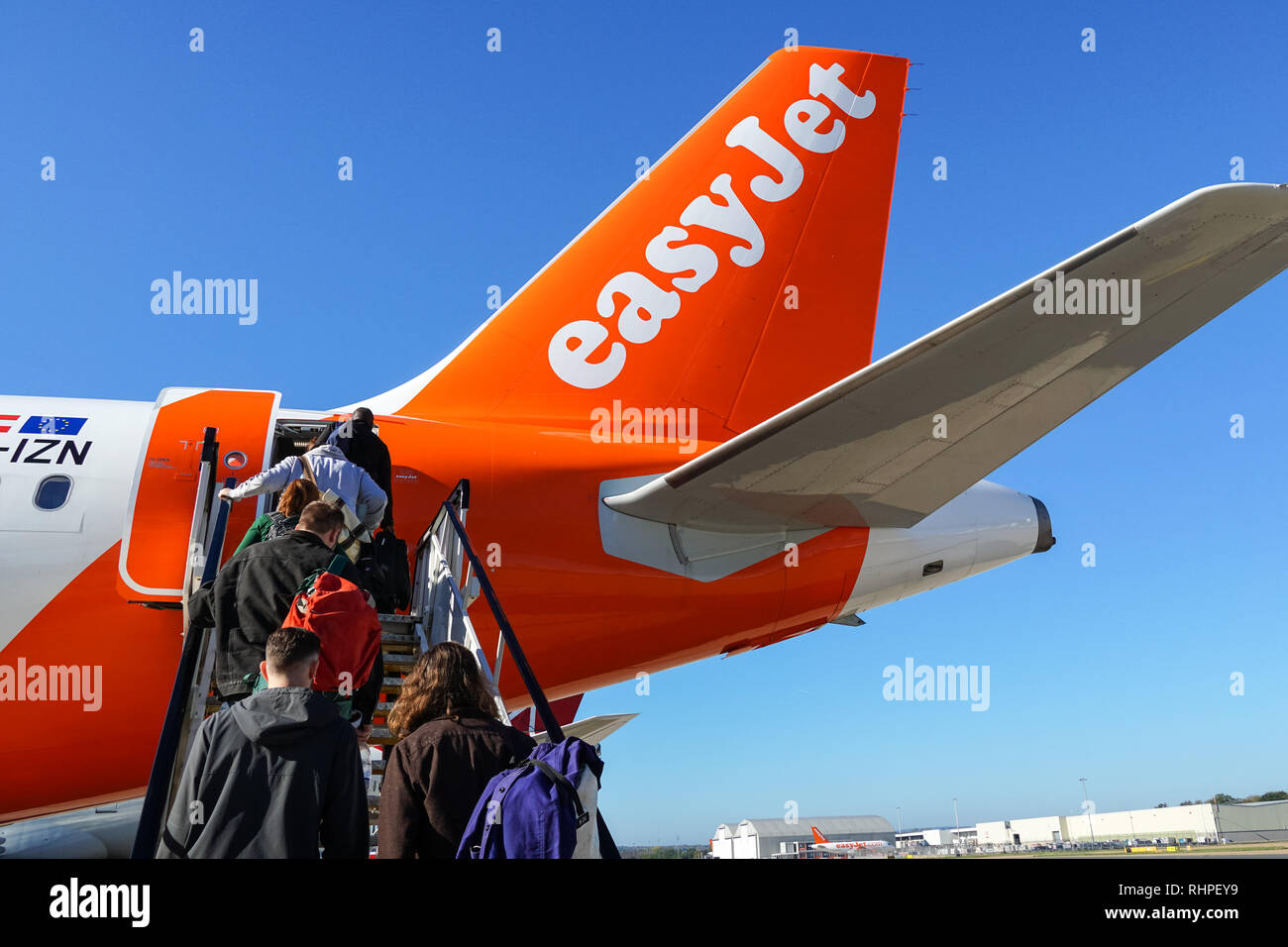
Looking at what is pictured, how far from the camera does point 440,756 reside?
3.32 metres

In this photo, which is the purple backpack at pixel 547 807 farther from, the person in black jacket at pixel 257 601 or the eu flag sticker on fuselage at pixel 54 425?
the eu flag sticker on fuselage at pixel 54 425

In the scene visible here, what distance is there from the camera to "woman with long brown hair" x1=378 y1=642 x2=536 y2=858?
10.7 ft

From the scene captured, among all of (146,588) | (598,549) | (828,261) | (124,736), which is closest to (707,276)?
(828,261)

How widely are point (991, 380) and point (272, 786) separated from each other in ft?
17.2

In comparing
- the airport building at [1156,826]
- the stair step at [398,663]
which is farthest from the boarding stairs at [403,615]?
the airport building at [1156,826]

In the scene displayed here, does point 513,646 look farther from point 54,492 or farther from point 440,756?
point 54,492

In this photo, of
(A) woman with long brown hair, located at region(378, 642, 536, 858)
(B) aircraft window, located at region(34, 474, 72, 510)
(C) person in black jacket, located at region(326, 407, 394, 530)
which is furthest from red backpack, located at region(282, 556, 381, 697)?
(B) aircraft window, located at region(34, 474, 72, 510)

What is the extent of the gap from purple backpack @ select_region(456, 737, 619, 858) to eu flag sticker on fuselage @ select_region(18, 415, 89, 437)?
729 centimetres

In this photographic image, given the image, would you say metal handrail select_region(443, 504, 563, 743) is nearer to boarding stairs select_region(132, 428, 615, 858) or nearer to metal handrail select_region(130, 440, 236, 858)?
boarding stairs select_region(132, 428, 615, 858)

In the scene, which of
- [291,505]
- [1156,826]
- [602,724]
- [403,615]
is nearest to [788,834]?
[602,724]

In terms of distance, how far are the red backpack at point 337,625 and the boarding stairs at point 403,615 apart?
673 millimetres

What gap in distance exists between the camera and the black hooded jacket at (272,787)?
298cm
